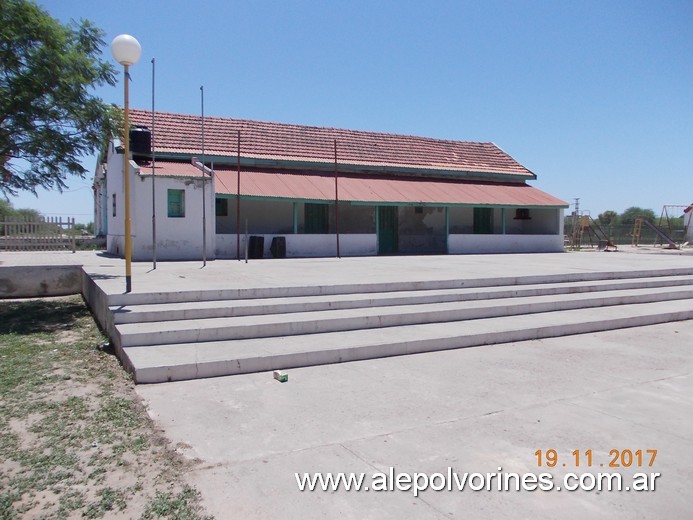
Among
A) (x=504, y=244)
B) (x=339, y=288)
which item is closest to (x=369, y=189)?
(x=504, y=244)

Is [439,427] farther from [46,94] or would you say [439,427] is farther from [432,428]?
[46,94]

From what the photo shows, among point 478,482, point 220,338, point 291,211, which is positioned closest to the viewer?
point 478,482

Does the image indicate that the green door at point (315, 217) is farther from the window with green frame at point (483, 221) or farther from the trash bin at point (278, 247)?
the window with green frame at point (483, 221)

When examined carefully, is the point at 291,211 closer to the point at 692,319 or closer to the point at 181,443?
the point at 692,319

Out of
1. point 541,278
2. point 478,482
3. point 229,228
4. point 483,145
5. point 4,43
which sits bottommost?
point 478,482

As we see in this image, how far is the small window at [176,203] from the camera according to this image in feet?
55.6

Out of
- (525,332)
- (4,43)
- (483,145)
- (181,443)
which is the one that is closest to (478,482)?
(181,443)

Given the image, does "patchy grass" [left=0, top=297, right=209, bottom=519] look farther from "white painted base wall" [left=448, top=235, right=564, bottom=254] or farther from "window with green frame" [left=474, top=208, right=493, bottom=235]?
"window with green frame" [left=474, top=208, right=493, bottom=235]

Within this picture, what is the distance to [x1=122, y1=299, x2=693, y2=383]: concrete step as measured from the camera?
594 centimetres

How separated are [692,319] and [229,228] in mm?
16092

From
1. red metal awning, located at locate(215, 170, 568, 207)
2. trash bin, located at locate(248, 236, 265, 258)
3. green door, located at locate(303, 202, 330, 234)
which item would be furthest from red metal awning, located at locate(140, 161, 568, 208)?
trash bin, located at locate(248, 236, 265, 258)

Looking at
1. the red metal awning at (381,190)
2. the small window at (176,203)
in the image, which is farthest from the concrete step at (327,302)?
the red metal awning at (381,190)

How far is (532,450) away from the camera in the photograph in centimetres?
412

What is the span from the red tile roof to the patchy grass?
15004 mm
